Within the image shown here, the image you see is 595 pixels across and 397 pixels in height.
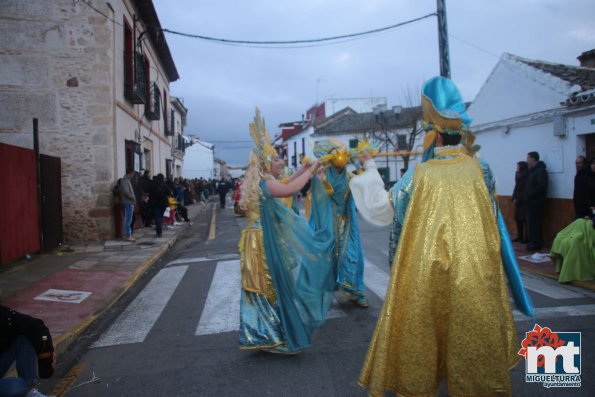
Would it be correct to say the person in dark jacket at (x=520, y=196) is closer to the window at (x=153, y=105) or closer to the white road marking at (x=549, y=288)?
the white road marking at (x=549, y=288)

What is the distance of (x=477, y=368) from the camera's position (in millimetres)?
2275

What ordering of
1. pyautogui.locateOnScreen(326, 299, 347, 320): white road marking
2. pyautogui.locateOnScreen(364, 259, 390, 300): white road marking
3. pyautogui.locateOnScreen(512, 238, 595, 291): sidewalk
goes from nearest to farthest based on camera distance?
pyautogui.locateOnScreen(326, 299, 347, 320): white road marking
pyautogui.locateOnScreen(364, 259, 390, 300): white road marking
pyautogui.locateOnScreen(512, 238, 595, 291): sidewalk

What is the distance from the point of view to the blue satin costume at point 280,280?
3689 millimetres

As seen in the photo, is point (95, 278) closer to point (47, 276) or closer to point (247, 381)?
point (47, 276)

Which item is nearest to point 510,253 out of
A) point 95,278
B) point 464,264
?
point 464,264

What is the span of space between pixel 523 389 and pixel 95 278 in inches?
255

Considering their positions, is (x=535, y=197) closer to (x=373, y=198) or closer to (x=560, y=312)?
(x=560, y=312)

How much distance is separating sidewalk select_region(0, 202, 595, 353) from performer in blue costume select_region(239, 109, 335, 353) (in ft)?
6.87

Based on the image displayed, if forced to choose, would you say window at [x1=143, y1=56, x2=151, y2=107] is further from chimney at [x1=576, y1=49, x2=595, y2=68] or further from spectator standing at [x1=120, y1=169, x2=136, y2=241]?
chimney at [x1=576, y1=49, x2=595, y2=68]

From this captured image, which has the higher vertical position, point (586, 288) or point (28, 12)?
point (28, 12)

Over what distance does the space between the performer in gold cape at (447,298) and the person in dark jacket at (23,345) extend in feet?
6.66

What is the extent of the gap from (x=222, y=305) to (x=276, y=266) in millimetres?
2026

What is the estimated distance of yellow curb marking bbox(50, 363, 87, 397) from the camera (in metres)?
3.39

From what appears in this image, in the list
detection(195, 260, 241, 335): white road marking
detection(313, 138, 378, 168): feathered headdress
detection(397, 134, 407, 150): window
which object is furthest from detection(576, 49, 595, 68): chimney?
detection(397, 134, 407, 150): window
